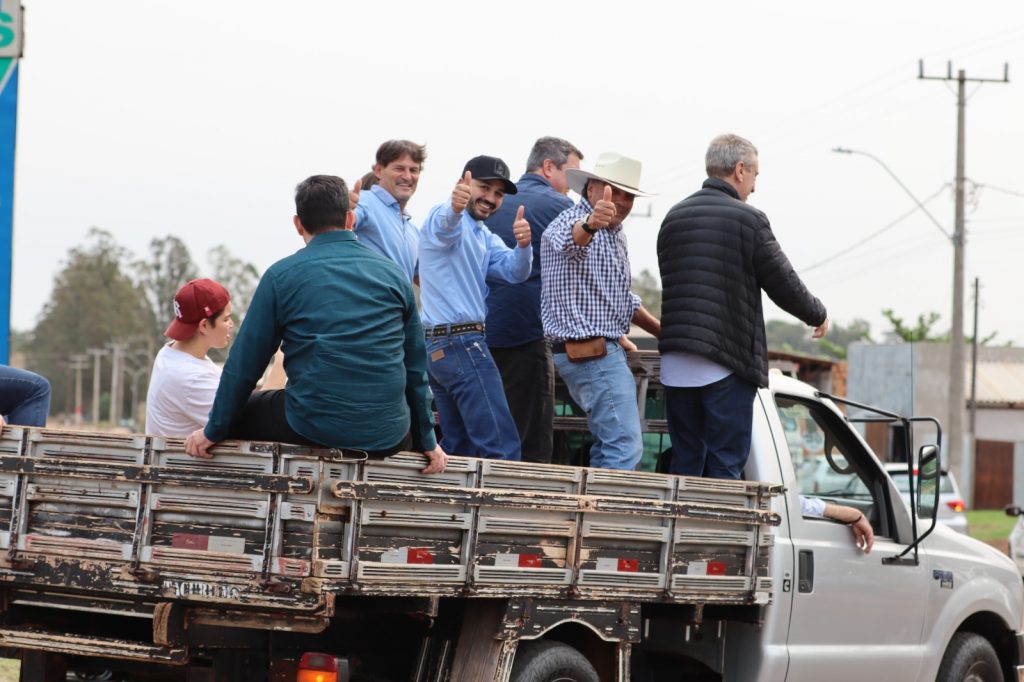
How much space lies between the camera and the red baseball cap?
558 centimetres

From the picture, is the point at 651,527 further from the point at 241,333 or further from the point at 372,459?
the point at 241,333

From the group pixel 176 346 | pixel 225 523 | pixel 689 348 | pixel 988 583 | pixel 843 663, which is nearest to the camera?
pixel 225 523

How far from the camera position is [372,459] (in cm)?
479

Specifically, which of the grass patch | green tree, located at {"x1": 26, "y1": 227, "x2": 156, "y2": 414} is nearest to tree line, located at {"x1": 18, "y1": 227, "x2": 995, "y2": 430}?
green tree, located at {"x1": 26, "y1": 227, "x2": 156, "y2": 414}

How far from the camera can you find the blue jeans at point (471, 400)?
6242mm

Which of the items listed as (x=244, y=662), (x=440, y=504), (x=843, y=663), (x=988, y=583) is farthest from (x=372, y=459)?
(x=988, y=583)

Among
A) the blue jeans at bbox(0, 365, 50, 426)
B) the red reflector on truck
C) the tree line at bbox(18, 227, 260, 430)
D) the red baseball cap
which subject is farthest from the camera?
the tree line at bbox(18, 227, 260, 430)

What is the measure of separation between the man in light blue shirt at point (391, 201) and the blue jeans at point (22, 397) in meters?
1.55

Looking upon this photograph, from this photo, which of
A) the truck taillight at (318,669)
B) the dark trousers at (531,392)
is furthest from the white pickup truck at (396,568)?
the dark trousers at (531,392)

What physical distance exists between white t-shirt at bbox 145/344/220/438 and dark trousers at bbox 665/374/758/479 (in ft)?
6.98

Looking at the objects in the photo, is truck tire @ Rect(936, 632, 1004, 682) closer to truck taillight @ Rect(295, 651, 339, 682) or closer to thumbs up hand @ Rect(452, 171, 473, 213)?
thumbs up hand @ Rect(452, 171, 473, 213)

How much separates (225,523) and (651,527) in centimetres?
179

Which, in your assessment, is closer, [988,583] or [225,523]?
[225,523]

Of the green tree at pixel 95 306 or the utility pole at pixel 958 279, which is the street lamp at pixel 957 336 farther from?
the green tree at pixel 95 306
